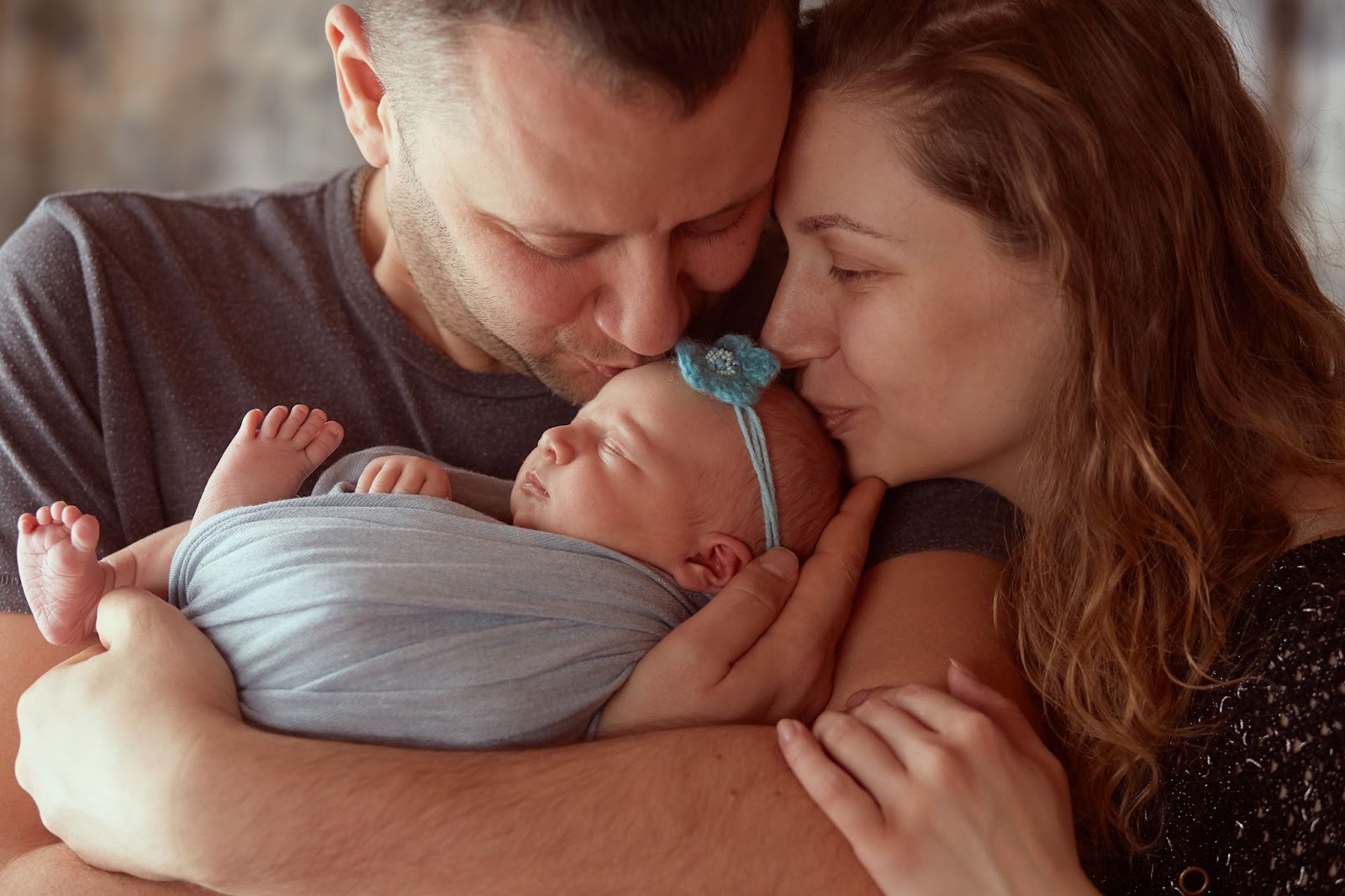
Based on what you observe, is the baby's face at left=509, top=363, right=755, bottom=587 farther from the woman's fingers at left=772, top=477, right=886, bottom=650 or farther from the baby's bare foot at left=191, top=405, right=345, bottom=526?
the baby's bare foot at left=191, top=405, right=345, bottom=526

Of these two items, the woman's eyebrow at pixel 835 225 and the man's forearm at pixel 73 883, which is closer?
the man's forearm at pixel 73 883

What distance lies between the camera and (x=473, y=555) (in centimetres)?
151

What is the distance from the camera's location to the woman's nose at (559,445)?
1635 millimetres

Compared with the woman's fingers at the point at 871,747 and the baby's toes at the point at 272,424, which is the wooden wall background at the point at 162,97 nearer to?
the baby's toes at the point at 272,424

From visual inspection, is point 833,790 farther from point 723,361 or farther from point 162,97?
point 162,97

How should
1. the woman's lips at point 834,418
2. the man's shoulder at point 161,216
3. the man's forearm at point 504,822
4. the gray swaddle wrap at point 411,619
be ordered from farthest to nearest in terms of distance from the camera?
the man's shoulder at point 161,216, the woman's lips at point 834,418, the gray swaddle wrap at point 411,619, the man's forearm at point 504,822

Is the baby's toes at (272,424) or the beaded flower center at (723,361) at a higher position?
the beaded flower center at (723,361)

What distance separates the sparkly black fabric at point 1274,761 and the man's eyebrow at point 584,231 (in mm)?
848

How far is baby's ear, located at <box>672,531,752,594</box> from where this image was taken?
5.43 ft

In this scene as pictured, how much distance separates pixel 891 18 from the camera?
165 centimetres

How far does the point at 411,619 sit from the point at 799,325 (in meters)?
0.68

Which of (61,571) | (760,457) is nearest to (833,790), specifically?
(760,457)

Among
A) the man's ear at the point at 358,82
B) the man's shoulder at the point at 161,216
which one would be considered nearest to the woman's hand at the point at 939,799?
the man's ear at the point at 358,82

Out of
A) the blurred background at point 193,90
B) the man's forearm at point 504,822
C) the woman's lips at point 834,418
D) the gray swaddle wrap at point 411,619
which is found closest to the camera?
the man's forearm at point 504,822
